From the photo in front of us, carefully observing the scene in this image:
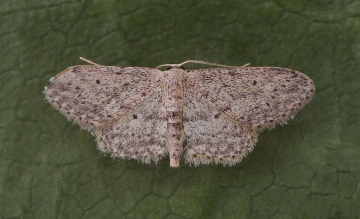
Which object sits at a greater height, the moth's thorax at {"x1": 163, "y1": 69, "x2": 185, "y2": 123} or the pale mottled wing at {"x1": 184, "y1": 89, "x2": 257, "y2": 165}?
the moth's thorax at {"x1": 163, "y1": 69, "x2": 185, "y2": 123}

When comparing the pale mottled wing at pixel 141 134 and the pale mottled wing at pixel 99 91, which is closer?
the pale mottled wing at pixel 99 91

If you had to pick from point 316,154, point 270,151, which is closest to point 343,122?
point 316,154

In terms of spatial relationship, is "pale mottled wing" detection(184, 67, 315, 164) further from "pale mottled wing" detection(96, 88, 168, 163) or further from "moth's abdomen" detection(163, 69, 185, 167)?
"pale mottled wing" detection(96, 88, 168, 163)

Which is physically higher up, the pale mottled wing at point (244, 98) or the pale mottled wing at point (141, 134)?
the pale mottled wing at point (244, 98)

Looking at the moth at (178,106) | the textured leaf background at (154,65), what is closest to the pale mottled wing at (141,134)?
the moth at (178,106)

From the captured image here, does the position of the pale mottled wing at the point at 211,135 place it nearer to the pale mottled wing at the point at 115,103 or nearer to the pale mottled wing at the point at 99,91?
the pale mottled wing at the point at 115,103

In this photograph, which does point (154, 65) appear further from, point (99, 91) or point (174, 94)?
point (99, 91)

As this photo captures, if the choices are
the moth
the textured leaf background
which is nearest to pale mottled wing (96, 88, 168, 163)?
the moth
